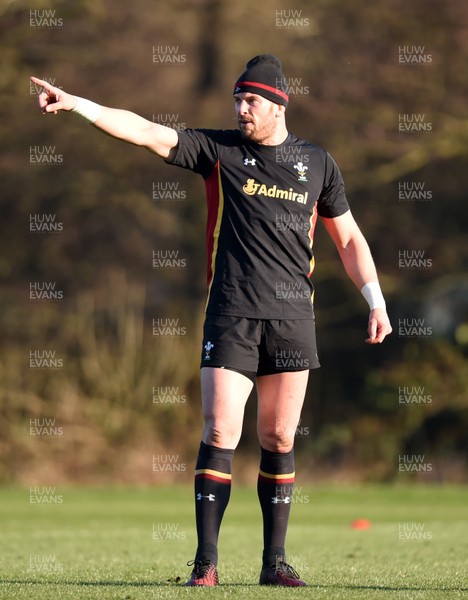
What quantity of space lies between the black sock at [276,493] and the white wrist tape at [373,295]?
82 cm

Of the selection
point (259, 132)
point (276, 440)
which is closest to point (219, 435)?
point (276, 440)

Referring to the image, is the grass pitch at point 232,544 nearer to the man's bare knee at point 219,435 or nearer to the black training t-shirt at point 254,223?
the man's bare knee at point 219,435

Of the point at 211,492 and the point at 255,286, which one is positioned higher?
the point at 255,286

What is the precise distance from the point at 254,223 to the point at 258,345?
0.55 meters

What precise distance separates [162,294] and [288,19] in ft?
18.4

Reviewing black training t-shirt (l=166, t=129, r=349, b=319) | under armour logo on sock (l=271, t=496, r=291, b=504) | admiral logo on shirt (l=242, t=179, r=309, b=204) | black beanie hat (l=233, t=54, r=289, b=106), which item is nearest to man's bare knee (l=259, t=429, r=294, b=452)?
under armour logo on sock (l=271, t=496, r=291, b=504)

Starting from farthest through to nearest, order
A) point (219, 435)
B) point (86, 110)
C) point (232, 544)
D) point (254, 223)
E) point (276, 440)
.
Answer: point (232, 544), point (276, 440), point (254, 223), point (219, 435), point (86, 110)

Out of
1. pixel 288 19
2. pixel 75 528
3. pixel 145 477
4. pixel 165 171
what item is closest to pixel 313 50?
pixel 288 19

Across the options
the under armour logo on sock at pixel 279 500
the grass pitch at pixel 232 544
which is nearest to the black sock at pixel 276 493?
the under armour logo on sock at pixel 279 500

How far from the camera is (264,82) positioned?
231 inches

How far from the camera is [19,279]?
2391 cm

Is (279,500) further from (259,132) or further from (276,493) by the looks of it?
(259,132)

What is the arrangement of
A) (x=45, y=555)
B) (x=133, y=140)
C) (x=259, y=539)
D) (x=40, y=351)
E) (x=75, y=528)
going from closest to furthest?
1. (x=133, y=140)
2. (x=45, y=555)
3. (x=259, y=539)
4. (x=75, y=528)
5. (x=40, y=351)

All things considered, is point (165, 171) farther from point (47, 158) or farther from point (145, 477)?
point (145, 477)
